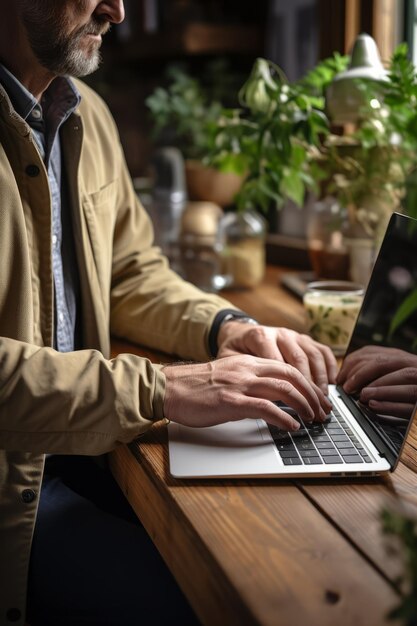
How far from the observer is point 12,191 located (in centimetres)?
108

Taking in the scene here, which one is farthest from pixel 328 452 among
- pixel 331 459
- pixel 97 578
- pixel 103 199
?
pixel 103 199

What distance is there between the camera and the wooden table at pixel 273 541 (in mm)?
620

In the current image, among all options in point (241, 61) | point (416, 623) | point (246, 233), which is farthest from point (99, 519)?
point (241, 61)

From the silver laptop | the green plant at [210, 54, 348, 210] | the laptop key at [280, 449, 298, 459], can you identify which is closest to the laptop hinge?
the silver laptop

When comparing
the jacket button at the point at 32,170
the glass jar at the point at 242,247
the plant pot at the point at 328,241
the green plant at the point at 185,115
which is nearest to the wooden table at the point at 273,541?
the jacket button at the point at 32,170

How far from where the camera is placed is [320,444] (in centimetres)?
90

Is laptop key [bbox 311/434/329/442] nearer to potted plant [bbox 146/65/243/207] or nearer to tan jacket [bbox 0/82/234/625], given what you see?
tan jacket [bbox 0/82/234/625]

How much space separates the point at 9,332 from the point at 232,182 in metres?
1.26

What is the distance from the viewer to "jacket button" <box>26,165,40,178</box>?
44.1 inches

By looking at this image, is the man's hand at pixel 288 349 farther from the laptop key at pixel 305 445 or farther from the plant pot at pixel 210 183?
the plant pot at pixel 210 183

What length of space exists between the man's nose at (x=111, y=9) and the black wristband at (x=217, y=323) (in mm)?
518

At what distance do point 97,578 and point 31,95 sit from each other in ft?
2.45

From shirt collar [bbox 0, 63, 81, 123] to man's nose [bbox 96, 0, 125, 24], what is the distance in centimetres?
13

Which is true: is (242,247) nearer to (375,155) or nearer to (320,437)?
(375,155)
